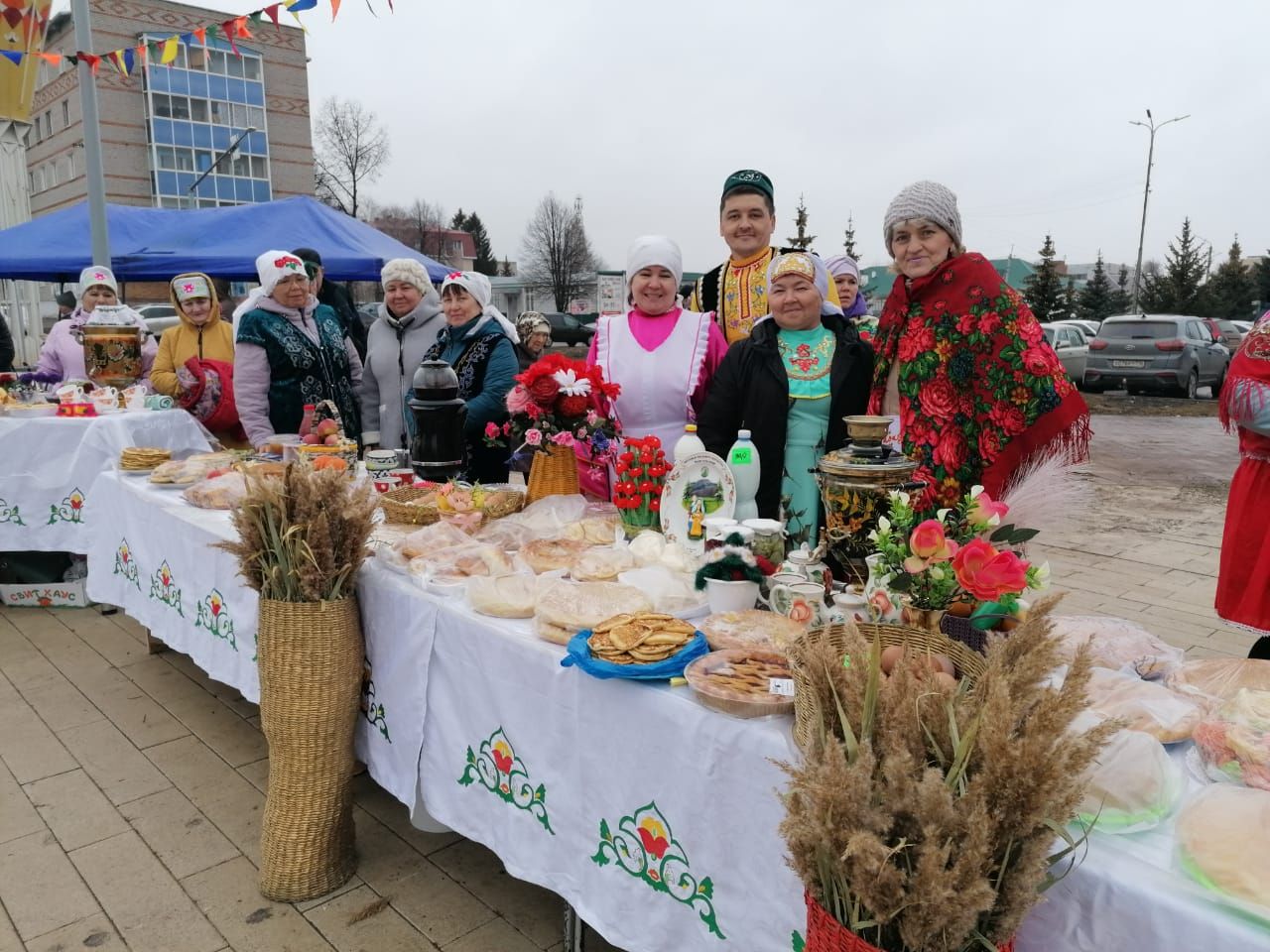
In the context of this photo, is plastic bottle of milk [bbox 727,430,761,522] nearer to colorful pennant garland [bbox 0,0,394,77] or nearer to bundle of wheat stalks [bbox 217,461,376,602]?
bundle of wheat stalks [bbox 217,461,376,602]

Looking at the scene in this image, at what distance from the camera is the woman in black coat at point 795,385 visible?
8.72 ft

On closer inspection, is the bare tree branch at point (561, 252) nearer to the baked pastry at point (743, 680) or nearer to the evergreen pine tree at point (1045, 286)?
the evergreen pine tree at point (1045, 286)

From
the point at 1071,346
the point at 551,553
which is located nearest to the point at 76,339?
the point at 551,553

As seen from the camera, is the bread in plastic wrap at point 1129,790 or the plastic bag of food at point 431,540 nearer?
the bread in plastic wrap at point 1129,790

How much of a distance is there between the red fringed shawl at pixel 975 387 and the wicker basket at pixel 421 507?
1.34 m

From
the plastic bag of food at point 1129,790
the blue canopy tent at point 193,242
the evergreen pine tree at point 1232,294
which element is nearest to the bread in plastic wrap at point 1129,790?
the plastic bag of food at point 1129,790

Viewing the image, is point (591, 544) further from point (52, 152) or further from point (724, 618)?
point (52, 152)

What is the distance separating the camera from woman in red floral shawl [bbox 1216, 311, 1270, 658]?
2.65 m

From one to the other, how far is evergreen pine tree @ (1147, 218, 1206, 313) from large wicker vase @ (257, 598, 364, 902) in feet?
121

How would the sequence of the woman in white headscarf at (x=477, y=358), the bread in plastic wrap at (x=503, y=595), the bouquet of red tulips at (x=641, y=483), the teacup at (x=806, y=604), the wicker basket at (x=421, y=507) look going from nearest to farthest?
the teacup at (x=806, y=604) < the bread in plastic wrap at (x=503, y=595) < the bouquet of red tulips at (x=641, y=483) < the wicker basket at (x=421, y=507) < the woman in white headscarf at (x=477, y=358)

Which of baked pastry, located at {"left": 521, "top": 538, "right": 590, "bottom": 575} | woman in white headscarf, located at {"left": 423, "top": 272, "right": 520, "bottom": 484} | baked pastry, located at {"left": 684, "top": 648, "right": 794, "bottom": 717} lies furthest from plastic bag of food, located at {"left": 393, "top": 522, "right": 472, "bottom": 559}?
woman in white headscarf, located at {"left": 423, "top": 272, "right": 520, "bottom": 484}

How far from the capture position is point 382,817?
277cm

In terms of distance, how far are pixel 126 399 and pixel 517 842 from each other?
4206 millimetres

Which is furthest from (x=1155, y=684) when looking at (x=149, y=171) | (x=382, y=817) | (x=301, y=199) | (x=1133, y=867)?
(x=149, y=171)
